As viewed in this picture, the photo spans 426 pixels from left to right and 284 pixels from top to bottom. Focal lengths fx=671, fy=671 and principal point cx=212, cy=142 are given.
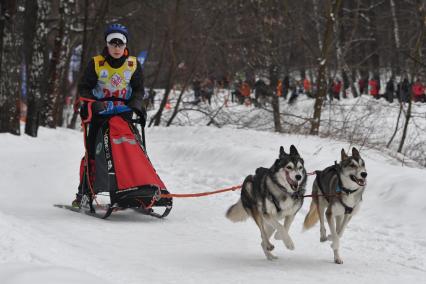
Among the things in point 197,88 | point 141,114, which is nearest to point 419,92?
point 197,88

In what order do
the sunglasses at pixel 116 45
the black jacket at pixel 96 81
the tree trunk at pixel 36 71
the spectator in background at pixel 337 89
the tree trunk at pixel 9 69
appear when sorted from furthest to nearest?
the spectator in background at pixel 337 89 → the tree trunk at pixel 36 71 → the tree trunk at pixel 9 69 → the black jacket at pixel 96 81 → the sunglasses at pixel 116 45

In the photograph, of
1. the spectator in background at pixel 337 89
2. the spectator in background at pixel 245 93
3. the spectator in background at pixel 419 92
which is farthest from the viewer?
the spectator in background at pixel 337 89

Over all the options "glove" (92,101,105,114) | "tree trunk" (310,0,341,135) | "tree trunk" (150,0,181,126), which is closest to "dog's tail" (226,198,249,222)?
"glove" (92,101,105,114)

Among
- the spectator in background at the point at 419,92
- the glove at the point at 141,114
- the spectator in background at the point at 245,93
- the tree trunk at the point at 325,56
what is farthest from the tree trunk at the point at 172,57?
the glove at the point at 141,114

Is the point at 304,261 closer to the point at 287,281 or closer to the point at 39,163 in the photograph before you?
the point at 287,281

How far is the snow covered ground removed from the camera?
14.8 ft

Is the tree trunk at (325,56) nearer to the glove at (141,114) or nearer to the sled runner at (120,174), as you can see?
the glove at (141,114)

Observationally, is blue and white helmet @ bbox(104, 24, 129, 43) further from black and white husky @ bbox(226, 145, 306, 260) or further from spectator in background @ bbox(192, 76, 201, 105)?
spectator in background @ bbox(192, 76, 201, 105)

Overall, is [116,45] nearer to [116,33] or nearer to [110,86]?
[116,33]

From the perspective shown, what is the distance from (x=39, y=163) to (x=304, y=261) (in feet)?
21.7

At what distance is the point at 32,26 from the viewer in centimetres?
1473

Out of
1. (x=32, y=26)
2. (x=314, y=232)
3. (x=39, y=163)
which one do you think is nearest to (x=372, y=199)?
(x=314, y=232)

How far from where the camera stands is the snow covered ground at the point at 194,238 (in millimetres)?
4508

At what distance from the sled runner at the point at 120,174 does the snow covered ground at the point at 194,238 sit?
21cm
